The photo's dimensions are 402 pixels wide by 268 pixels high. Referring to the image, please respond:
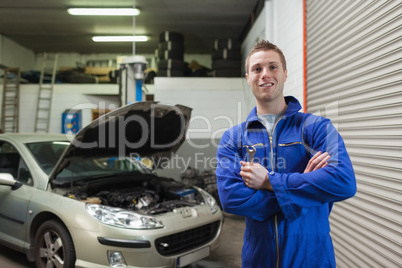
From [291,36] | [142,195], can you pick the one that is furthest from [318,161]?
[291,36]

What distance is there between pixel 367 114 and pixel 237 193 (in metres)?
1.62

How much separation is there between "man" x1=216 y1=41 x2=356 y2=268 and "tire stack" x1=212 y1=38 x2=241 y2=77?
5573mm

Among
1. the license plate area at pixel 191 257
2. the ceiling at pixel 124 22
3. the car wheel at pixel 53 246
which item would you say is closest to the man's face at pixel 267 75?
the license plate area at pixel 191 257

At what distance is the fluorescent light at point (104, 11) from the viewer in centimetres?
680

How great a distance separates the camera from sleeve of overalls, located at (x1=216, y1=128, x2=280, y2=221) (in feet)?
4.12

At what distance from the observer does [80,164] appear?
3.43 m

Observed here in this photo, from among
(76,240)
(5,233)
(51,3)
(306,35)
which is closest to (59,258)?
(76,240)

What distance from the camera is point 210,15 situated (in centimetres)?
726

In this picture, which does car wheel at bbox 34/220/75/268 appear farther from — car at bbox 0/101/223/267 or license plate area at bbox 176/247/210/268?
license plate area at bbox 176/247/210/268

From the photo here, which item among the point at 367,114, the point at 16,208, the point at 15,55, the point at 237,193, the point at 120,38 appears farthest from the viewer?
the point at 15,55

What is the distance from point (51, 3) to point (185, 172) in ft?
15.9

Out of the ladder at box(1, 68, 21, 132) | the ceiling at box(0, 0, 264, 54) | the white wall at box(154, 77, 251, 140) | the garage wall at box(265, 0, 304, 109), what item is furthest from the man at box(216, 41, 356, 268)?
the ladder at box(1, 68, 21, 132)

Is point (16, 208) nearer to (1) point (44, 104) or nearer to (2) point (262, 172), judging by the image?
(2) point (262, 172)

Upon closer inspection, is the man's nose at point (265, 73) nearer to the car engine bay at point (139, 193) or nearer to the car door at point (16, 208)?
the car engine bay at point (139, 193)
